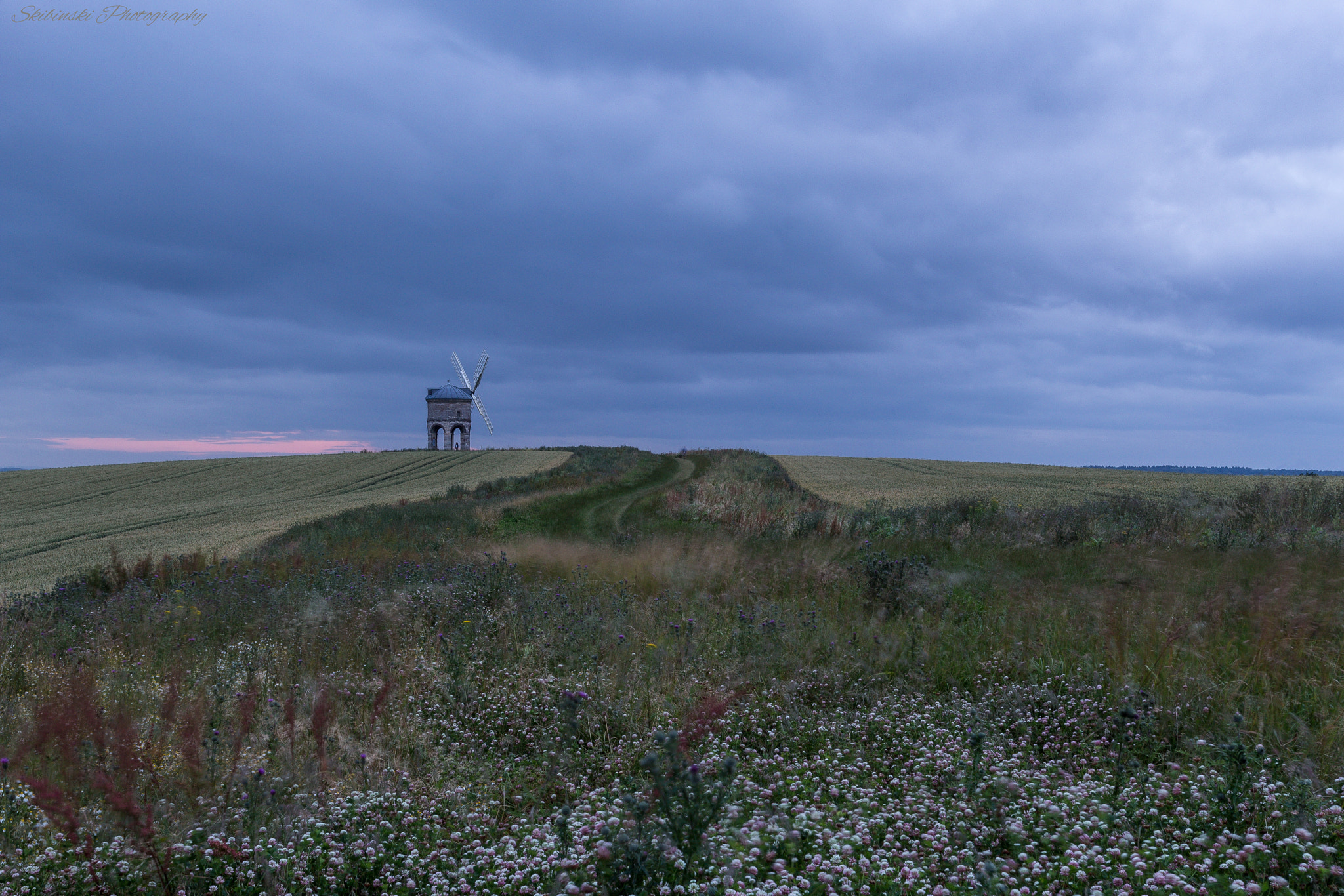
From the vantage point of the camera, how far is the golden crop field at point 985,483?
973 inches

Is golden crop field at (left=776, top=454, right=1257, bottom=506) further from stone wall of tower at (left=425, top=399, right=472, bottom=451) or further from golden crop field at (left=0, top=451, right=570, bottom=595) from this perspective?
stone wall of tower at (left=425, top=399, right=472, bottom=451)

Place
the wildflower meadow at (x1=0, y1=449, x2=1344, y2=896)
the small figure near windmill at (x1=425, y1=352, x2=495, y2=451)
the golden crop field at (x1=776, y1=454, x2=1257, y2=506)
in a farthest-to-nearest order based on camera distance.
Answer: the small figure near windmill at (x1=425, y1=352, x2=495, y2=451)
the golden crop field at (x1=776, y1=454, x2=1257, y2=506)
the wildflower meadow at (x1=0, y1=449, x2=1344, y2=896)

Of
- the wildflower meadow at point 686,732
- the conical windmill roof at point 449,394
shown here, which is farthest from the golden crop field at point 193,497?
the conical windmill roof at point 449,394

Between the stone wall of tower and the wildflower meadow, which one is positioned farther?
the stone wall of tower

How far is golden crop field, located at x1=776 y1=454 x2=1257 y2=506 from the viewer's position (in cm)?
2472

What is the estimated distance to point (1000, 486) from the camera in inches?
1211

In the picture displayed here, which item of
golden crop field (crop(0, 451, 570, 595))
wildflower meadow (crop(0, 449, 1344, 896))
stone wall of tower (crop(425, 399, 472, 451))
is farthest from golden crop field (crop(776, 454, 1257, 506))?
stone wall of tower (crop(425, 399, 472, 451))

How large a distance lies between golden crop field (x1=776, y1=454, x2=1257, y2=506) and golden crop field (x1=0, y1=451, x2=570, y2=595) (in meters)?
19.5

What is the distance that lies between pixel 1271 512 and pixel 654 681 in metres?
17.9

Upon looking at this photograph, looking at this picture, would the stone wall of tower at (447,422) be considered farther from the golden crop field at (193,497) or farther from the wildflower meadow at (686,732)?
the wildflower meadow at (686,732)

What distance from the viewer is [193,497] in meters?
40.8

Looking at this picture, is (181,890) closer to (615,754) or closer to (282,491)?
(615,754)

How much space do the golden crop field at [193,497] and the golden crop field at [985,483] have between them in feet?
64.0

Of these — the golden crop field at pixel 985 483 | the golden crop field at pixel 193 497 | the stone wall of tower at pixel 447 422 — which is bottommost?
the golden crop field at pixel 193 497
